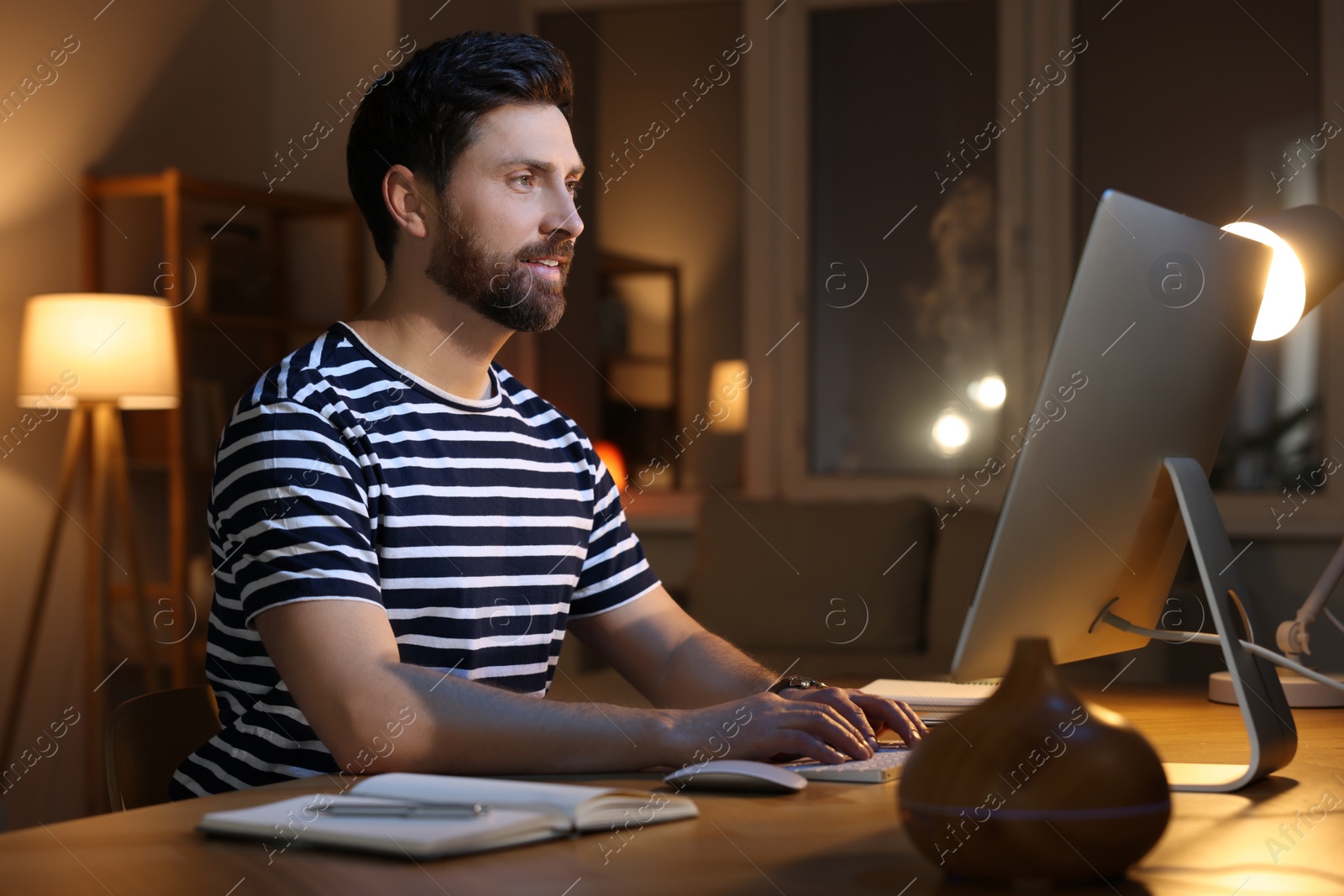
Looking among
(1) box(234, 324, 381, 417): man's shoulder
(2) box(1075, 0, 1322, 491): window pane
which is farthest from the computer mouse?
(2) box(1075, 0, 1322, 491): window pane

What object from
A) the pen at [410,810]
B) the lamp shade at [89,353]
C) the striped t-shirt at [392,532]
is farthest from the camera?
the lamp shade at [89,353]

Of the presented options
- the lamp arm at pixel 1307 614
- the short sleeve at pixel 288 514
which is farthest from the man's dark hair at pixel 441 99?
the lamp arm at pixel 1307 614

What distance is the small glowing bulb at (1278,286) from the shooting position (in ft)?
3.89

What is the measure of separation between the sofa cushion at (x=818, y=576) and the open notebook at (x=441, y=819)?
2974mm

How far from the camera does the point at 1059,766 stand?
75cm

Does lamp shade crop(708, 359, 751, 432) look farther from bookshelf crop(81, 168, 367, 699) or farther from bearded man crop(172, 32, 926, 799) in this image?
bearded man crop(172, 32, 926, 799)

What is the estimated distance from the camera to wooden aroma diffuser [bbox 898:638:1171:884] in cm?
75

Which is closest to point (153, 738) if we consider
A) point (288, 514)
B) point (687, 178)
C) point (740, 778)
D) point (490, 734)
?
point (288, 514)

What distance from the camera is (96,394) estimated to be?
3.45 meters

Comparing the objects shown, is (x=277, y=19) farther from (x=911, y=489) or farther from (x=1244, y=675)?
(x=1244, y=675)

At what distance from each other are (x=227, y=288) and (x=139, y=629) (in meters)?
1.12

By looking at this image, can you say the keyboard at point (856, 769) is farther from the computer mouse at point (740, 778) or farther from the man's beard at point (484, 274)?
the man's beard at point (484, 274)

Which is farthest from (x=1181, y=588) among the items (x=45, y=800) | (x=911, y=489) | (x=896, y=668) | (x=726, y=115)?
(x=45, y=800)

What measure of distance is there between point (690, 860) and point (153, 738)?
0.80 metres
